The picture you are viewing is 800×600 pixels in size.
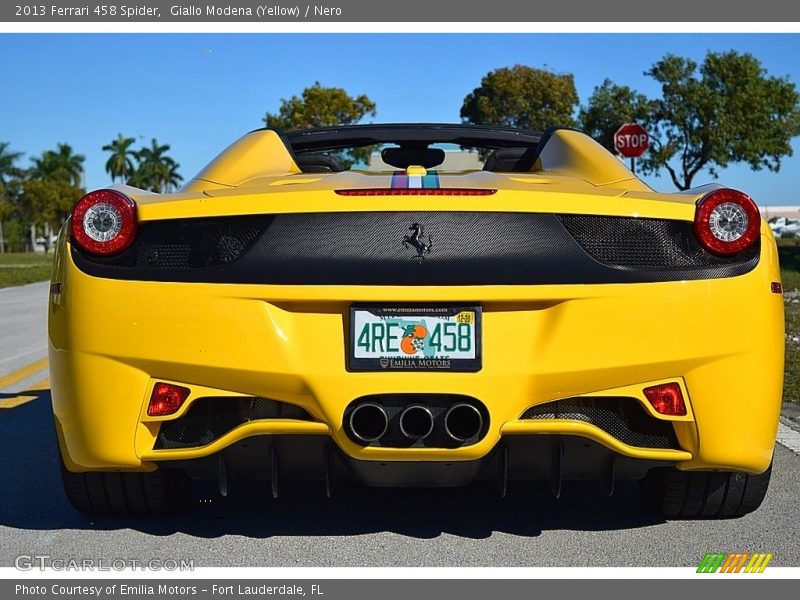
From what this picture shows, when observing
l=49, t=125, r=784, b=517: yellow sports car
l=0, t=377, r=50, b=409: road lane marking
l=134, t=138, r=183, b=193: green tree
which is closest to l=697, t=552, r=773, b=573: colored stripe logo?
l=49, t=125, r=784, b=517: yellow sports car

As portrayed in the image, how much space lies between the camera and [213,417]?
311 cm

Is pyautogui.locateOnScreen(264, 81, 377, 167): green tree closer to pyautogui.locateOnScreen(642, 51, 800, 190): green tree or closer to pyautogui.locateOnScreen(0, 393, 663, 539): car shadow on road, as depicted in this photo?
pyautogui.locateOnScreen(642, 51, 800, 190): green tree

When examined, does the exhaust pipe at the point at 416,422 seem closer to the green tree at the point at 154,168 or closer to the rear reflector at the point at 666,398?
the rear reflector at the point at 666,398

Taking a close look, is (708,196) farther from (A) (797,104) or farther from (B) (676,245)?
(A) (797,104)

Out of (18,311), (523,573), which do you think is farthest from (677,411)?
(18,311)

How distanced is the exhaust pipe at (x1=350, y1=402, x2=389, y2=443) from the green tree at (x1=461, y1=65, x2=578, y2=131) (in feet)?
156

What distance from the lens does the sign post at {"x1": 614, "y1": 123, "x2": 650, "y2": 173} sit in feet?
50.0

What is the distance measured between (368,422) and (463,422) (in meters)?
0.27

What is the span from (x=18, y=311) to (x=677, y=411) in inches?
483

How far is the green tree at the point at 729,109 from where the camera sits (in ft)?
125

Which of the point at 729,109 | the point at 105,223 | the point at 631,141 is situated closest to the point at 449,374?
the point at 105,223

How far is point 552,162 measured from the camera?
421 centimetres

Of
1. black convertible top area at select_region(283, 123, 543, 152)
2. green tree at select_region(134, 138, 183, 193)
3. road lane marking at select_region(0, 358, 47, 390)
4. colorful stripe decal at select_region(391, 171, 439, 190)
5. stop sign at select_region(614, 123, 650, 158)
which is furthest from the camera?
green tree at select_region(134, 138, 183, 193)

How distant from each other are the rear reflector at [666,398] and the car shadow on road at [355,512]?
60cm
